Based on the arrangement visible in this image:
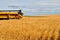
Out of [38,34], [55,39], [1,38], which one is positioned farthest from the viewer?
[1,38]

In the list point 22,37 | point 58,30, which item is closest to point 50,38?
point 58,30

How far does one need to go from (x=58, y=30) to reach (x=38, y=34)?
545mm

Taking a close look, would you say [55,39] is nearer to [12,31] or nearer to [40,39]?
[40,39]

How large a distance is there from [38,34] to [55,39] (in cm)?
57

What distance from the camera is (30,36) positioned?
4.86 metres

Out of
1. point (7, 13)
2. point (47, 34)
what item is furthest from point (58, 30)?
point (7, 13)

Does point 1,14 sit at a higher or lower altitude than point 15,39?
lower

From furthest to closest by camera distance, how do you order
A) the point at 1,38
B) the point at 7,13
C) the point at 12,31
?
the point at 7,13, the point at 12,31, the point at 1,38

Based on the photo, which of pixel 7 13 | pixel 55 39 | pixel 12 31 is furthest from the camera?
pixel 7 13

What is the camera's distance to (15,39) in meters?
5.05

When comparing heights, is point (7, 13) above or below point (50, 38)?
below

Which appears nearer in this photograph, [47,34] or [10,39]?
[47,34]

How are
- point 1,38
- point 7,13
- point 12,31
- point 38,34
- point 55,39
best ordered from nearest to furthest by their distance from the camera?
1. point 55,39
2. point 38,34
3. point 1,38
4. point 12,31
5. point 7,13

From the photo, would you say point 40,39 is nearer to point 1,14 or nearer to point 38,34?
point 38,34
